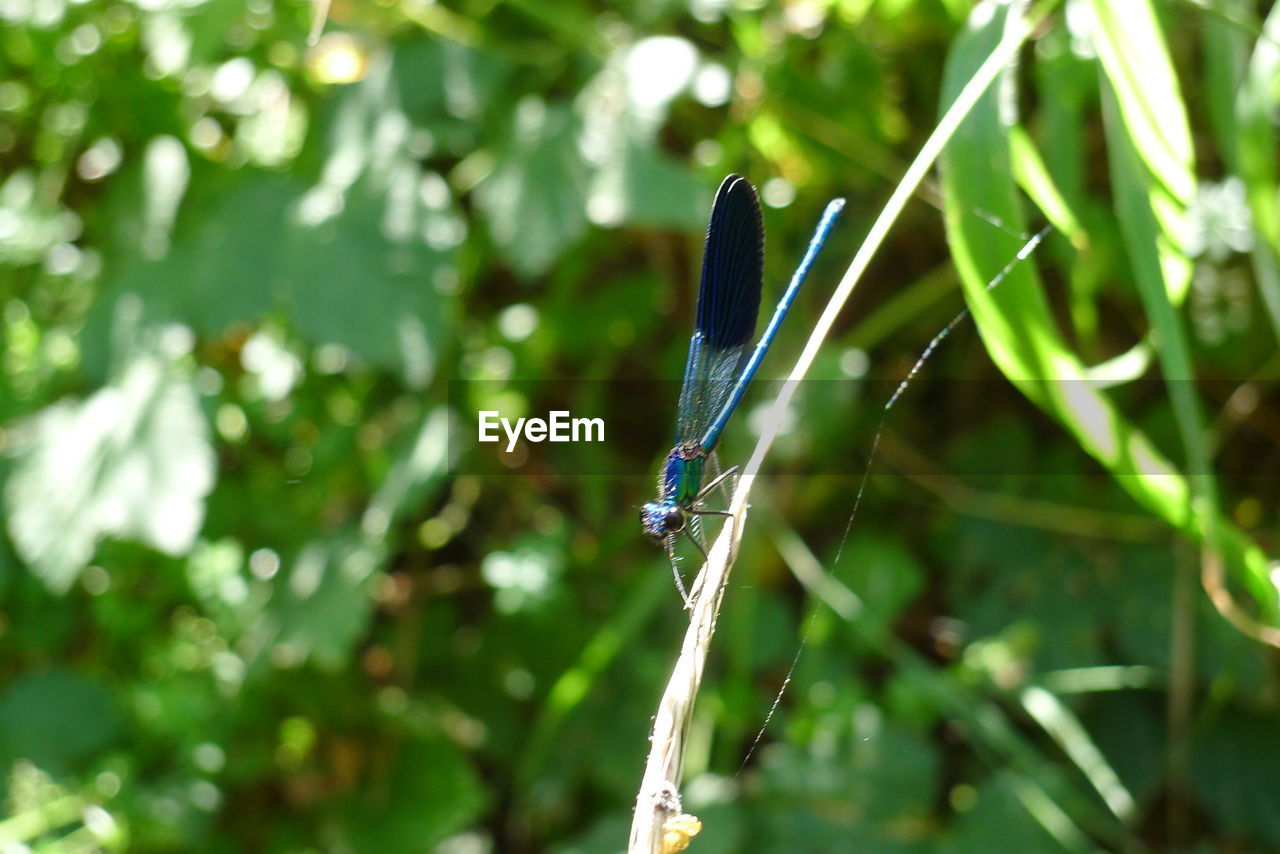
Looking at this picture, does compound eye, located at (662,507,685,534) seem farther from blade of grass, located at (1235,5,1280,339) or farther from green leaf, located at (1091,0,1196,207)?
blade of grass, located at (1235,5,1280,339)

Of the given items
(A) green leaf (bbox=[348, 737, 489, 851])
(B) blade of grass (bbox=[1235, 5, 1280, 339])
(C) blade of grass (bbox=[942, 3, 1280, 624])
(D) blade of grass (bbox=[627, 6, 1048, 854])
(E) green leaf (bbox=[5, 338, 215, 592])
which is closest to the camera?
(D) blade of grass (bbox=[627, 6, 1048, 854])

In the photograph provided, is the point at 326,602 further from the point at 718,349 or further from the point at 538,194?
the point at 718,349

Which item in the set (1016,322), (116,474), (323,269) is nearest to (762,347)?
(1016,322)

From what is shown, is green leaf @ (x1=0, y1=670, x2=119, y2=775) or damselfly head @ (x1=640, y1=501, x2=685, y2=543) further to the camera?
green leaf @ (x1=0, y1=670, x2=119, y2=775)

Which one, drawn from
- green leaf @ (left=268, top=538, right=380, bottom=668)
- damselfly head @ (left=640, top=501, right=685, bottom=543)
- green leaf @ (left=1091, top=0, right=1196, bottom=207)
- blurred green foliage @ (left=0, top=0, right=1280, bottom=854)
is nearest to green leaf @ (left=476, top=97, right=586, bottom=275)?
blurred green foliage @ (left=0, top=0, right=1280, bottom=854)

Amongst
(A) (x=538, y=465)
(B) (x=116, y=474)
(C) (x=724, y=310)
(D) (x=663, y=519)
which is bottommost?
(A) (x=538, y=465)

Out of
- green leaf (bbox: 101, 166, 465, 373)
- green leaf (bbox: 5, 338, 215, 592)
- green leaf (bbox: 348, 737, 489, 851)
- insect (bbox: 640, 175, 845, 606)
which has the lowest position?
green leaf (bbox: 348, 737, 489, 851)

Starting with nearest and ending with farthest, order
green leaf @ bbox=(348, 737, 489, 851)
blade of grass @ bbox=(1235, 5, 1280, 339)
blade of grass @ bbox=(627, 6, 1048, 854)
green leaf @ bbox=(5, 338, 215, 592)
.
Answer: blade of grass @ bbox=(627, 6, 1048, 854), blade of grass @ bbox=(1235, 5, 1280, 339), green leaf @ bbox=(5, 338, 215, 592), green leaf @ bbox=(348, 737, 489, 851)

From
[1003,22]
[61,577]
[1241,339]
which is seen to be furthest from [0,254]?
[1241,339]

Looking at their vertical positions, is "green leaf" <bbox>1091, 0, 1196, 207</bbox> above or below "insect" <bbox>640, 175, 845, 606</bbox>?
above
